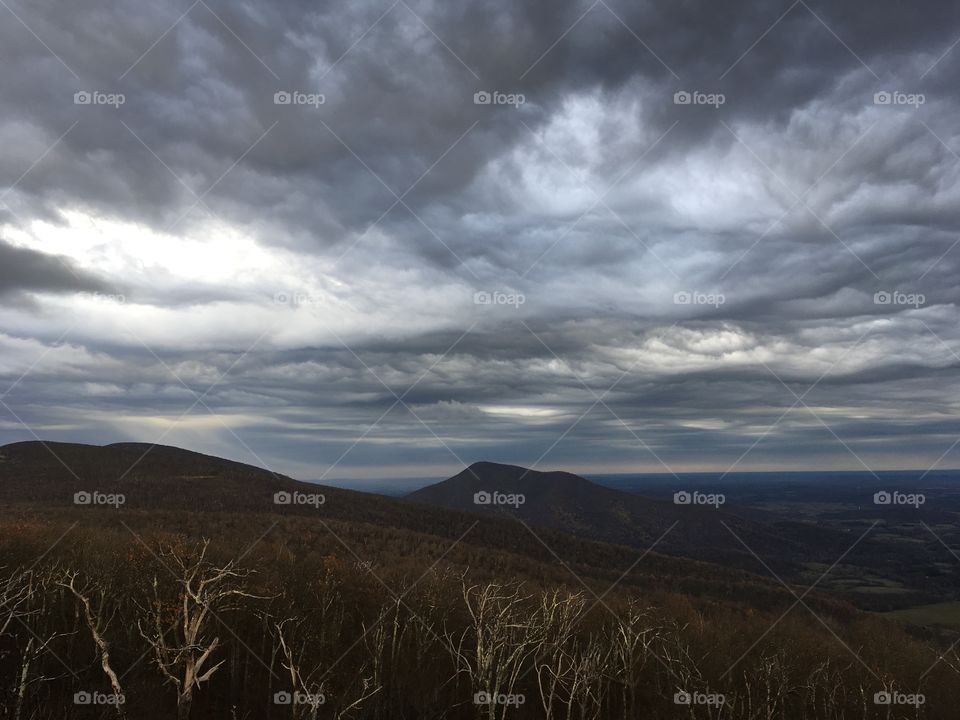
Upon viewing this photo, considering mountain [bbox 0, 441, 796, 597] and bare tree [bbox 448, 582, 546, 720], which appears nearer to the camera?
bare tree [bbox 448, 582, 546, 720]

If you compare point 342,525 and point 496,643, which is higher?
point 496,643

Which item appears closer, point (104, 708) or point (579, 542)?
point (104, 708)

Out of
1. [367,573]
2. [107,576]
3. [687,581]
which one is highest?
[107,576]

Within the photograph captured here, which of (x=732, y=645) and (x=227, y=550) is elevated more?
(x=227, y=550)

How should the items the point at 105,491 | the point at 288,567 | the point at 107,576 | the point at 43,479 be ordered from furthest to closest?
the point at 43,479
the point at 105,491
the point at 288,567
the point at 107,576

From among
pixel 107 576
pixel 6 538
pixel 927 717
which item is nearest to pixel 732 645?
pixel 927 717

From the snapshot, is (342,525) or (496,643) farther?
(342,525)

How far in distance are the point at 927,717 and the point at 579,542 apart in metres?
139

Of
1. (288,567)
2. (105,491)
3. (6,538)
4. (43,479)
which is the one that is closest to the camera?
(6,538)

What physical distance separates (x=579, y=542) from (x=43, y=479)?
180 m

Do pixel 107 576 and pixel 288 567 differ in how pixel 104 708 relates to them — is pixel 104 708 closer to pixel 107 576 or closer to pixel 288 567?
pixel 107 576

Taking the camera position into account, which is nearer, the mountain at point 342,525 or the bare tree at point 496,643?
the bare tree at point 496,643

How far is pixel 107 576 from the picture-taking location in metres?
46.2

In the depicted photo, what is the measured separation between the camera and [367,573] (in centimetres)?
7350
